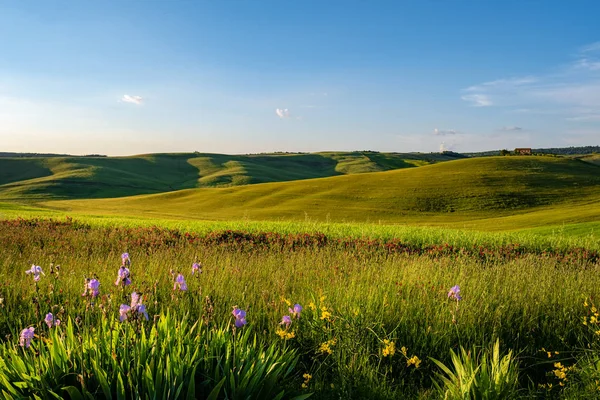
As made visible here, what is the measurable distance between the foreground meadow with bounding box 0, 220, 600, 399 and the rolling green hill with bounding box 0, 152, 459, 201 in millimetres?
82422

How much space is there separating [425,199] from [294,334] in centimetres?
4265

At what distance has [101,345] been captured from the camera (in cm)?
378

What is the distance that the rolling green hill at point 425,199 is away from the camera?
3880 centimetres

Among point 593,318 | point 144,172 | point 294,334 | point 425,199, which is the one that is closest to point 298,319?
point 294,334

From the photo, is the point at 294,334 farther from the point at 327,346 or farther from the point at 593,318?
the point at 593,318

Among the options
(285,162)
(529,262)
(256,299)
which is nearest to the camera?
(256,299)

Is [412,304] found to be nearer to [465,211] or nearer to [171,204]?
[465,211]

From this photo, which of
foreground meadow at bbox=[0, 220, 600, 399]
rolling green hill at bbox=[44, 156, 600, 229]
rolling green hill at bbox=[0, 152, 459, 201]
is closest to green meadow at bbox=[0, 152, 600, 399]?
foreground meadow at bbox=[0, 220, 600, 399]

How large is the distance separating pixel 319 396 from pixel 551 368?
3251 mm

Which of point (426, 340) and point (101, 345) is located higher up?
point (101, 345)

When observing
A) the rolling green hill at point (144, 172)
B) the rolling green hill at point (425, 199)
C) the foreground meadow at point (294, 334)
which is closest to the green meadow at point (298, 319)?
the foreground meadow at point (294, 334)

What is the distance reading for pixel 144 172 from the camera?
444 feet

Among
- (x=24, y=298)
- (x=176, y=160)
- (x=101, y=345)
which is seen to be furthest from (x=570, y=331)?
(x=176, y=160)

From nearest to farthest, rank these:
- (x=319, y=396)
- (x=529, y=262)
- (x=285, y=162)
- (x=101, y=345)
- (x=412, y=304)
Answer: (x=101, y=345)
(x=319, y=396)
(x=412, y=304)
(x=529, y=262)
(x=285, y=162)
